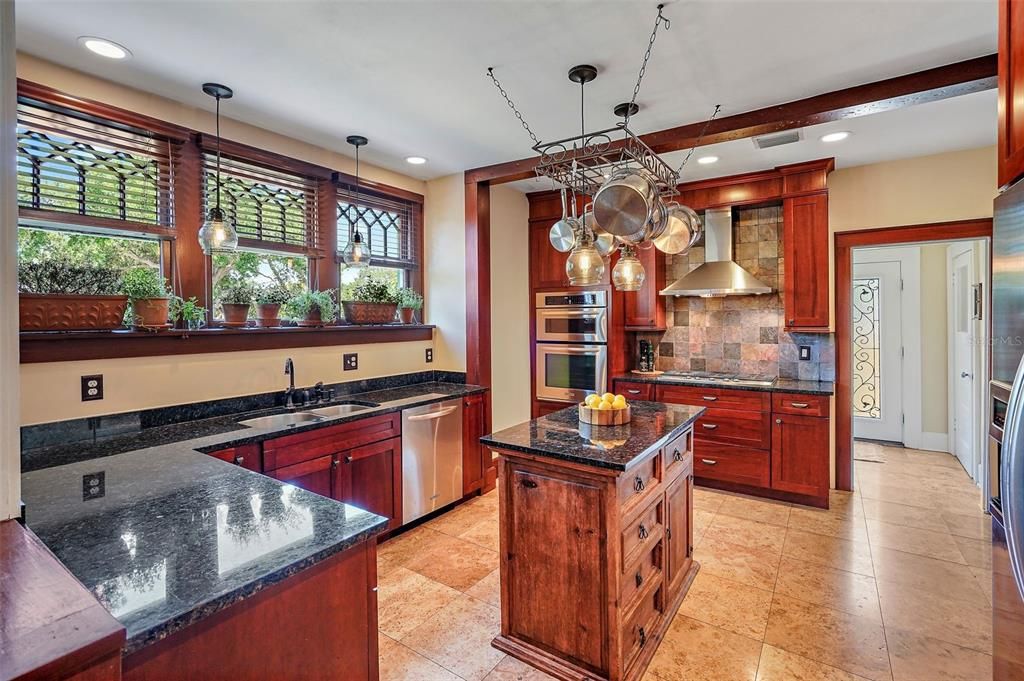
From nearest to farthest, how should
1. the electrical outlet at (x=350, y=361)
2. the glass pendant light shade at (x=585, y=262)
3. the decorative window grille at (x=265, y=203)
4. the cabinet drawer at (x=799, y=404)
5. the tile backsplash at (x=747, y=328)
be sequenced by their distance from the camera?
the glass pendant light shade at (x=585, y=262) → the decorative window grille at (x=265, y=203) → the electrical outlet at (x=350, y=361) → the cabinet drawer at (x=799, y=404) → the tile backsplash at (x=747, y=328)

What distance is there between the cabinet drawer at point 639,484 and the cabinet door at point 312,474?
1.63 metres

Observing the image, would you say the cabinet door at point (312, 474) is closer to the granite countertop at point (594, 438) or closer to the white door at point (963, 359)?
the granite countertop at point (594, 438)

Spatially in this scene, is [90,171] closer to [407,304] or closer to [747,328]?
[407,304]

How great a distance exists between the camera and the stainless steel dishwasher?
3.25m

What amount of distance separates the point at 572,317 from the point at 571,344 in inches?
10.1

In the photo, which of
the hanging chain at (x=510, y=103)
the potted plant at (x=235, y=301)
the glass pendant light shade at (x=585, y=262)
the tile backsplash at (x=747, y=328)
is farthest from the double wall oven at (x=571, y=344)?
the potted plant at (x=235, y=301)

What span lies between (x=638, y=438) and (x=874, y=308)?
4.76 meters

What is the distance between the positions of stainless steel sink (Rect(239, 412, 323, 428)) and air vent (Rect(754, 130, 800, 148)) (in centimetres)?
337

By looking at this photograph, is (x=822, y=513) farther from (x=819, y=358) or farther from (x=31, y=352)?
(x=31, y=352)

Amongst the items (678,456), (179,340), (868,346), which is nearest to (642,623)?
(678,456)

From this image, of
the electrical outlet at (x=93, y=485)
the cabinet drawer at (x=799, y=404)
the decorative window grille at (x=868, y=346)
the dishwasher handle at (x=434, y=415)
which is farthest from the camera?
the decorative window grille at (x=868, y=346)

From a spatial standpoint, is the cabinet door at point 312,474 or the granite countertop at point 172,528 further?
the cabinet door at point 312,474

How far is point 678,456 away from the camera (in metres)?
2.48

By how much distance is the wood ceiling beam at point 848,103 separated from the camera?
2316mm
